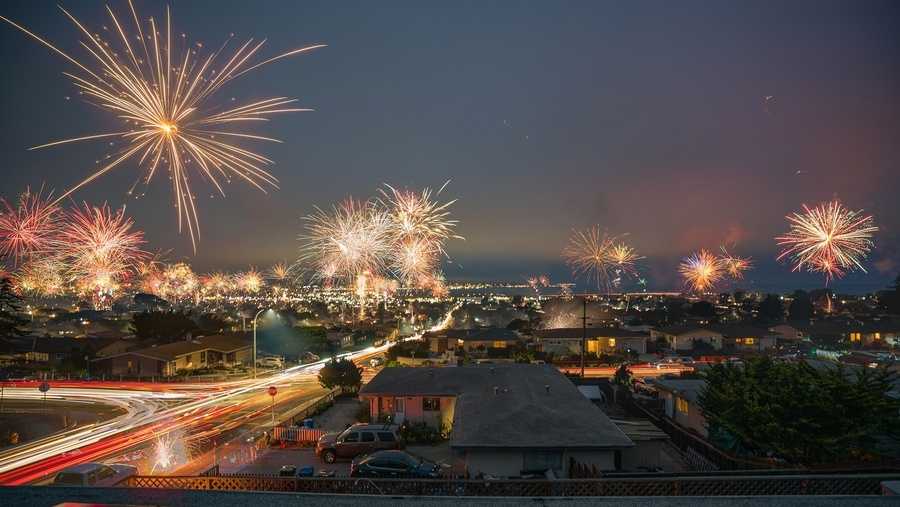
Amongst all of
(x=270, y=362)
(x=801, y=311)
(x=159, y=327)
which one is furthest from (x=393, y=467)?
(x=801, y=311)

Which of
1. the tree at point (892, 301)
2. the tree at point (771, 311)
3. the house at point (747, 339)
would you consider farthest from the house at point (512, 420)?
the tree at point (892, 301)

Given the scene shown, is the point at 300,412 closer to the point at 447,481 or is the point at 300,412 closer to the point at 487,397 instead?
the point at 487,397

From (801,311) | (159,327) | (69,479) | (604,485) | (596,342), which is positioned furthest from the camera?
(801,311)

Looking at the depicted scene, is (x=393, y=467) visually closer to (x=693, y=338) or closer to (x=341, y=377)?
(x=341, y=377)

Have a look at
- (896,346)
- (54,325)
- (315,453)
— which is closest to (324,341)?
(315,453)

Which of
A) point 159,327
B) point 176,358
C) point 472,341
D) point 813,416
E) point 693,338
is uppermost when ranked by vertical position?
point 813,416

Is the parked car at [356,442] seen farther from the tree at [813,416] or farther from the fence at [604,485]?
the tree at [813,416]

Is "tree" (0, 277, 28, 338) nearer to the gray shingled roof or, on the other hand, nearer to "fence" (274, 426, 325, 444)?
"fence" (274, 426, 325, 444)
